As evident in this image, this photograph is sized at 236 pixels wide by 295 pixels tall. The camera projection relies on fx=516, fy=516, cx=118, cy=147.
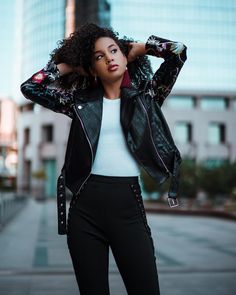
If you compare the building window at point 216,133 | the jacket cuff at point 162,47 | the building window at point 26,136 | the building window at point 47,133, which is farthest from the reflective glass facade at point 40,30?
the jacket cuff at point 162,47

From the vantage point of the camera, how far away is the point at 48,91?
8.43ft

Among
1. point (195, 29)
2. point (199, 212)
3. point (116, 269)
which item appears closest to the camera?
point (116, 269)

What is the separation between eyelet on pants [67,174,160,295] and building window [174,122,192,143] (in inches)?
2533

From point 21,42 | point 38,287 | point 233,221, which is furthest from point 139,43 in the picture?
point 21,42

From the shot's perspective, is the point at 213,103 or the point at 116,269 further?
the point at 213,103

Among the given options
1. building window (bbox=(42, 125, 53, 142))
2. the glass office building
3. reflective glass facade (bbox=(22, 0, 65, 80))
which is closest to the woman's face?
the glass office building

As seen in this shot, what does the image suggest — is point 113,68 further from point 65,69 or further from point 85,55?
point 65,69

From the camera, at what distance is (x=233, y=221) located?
64.4 feet

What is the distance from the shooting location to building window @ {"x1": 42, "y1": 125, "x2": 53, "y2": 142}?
7075 cm

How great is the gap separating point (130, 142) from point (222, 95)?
67096mm

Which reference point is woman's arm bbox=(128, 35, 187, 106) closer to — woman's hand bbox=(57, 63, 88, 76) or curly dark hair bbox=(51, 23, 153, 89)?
curly dark hair bbox=(51, 23, 153, 89)

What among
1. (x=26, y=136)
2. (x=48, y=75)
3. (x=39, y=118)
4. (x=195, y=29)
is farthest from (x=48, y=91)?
→ (x=26, y=136)

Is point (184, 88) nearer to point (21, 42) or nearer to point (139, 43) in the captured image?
point (21, 42)

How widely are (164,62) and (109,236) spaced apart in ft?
2.99
